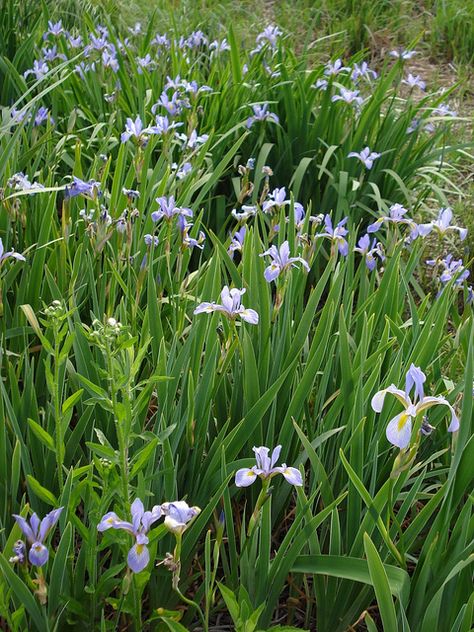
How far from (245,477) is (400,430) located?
0.24 m

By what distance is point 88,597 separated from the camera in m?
1.18

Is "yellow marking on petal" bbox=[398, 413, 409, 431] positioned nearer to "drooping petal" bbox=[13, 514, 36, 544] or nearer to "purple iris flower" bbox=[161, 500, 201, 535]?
"purple iris flower" bbox=[161, 500, 201, 535]

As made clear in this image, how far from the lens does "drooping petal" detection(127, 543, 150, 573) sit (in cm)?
94

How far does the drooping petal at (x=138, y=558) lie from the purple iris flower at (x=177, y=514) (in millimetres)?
50

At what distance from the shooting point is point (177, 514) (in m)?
0.94

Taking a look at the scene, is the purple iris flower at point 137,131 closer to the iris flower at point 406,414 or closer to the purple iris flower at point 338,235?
the purple iris flower at point 338,235

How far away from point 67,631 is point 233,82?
245cm

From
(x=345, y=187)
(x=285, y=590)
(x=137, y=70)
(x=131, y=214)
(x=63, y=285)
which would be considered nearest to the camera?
(x=285, y=590)

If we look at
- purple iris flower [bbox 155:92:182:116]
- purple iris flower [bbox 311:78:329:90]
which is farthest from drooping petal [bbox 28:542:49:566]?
purple iris flower [bbox 311:78:329:90]

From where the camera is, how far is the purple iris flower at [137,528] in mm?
947

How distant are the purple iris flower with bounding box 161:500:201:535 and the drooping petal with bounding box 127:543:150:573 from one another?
50mm

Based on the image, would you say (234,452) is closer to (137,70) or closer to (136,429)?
(136,429)

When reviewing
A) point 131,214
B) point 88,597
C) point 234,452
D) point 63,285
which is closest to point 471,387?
point 234,452

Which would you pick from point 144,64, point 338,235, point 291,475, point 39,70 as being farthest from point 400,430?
point 144,64
